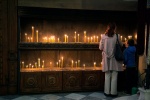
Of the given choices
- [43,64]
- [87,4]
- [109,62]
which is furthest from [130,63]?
[43,64]

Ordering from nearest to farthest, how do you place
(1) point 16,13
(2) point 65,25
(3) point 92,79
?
(1) point 16,13 → (3) point 92,79 → (2) point 65,25

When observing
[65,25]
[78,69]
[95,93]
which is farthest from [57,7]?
[95,93]

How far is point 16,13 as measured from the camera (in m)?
7.20

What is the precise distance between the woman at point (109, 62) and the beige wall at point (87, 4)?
88 cm

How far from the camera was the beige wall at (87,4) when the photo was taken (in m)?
7.26

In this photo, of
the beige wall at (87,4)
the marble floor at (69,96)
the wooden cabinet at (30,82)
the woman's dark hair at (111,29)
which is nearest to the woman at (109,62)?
the woman's dark hair at (111,29)

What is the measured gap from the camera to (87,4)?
24.9 feet

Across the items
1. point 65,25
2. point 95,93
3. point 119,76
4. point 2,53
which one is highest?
point 65,25

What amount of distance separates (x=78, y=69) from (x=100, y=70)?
70 centimetres

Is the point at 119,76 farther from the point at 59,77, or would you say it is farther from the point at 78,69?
the point at 59,77

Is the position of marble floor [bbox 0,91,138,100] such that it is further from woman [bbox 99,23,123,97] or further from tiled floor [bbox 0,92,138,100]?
woman [bbox 99,23,123,97]

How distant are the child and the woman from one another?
11.9 inches

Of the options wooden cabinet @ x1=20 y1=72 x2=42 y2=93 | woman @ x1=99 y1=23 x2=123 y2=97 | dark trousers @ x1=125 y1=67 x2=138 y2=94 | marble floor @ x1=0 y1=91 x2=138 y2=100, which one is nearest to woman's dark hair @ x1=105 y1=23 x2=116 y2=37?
woman @ x1=99 y1=23 x2=123 y2=97

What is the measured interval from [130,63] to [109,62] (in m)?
0.67
